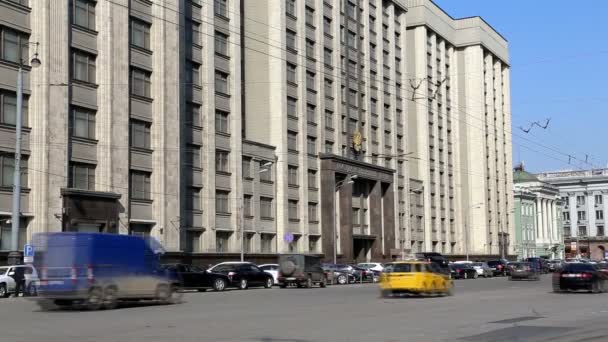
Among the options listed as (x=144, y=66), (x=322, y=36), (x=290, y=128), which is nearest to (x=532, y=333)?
(x=144, y=66)

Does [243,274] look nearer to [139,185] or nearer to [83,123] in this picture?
[139,185]

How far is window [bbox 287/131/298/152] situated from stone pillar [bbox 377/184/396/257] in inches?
688

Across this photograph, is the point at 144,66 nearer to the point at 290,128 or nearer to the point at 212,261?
the point at 212,261

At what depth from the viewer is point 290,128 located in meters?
68.8

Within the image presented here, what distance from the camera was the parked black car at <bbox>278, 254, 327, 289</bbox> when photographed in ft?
152

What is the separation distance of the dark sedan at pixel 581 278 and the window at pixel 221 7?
33234 millimetres

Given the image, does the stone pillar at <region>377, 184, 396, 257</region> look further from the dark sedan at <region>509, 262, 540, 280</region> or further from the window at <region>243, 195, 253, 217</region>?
the dark sedan at <region>509, 262, 540, 280</region>

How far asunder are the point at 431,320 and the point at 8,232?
28100 mm

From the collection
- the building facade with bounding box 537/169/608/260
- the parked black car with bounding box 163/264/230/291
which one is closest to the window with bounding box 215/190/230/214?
the parked black car with bounding box 163/264/230/291

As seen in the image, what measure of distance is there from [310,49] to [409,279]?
4240 cm

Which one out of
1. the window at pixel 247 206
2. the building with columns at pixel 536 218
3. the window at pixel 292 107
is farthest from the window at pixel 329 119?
the building with columns at pixel 536 218

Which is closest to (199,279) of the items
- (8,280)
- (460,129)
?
(8,280)

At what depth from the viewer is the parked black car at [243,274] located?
43.9 m

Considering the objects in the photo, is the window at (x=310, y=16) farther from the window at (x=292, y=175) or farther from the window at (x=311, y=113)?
the window at (x=292, y=175)
